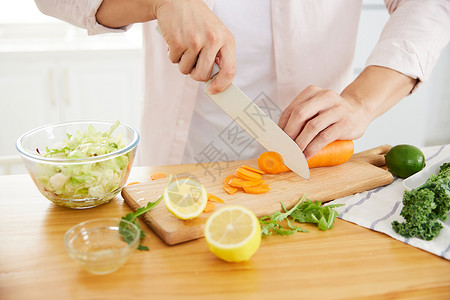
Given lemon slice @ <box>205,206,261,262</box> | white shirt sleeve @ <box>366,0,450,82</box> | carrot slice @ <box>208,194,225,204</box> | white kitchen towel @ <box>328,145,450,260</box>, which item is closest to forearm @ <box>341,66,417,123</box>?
white shirt sleeve @ <box>366,0,450,82</box>

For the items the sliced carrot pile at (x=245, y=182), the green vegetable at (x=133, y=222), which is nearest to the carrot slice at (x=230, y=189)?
the sliced carrot pile at (x=245, y=182)

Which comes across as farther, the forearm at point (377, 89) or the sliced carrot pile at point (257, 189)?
the forearm at point (377, 89)

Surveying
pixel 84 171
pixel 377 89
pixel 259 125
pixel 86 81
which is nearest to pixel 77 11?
pixel 84 171

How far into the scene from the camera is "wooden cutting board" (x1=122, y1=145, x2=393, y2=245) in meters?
1.13

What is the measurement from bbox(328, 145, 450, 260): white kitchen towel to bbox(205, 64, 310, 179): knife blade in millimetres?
183

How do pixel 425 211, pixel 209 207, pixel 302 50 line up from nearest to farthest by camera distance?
1. pixel 425 211
2. pixel 209 207
3. pixel 302 50

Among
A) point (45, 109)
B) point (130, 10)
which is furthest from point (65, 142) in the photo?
point (45, 109)

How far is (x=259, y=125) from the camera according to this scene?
1.37 meters

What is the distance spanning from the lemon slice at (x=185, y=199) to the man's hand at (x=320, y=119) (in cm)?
43

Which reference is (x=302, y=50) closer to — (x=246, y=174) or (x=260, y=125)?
(x=260, y=125)

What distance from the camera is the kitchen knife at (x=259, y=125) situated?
1.32m

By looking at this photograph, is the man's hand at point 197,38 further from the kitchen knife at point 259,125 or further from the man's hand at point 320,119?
the man's hand at point 320,119

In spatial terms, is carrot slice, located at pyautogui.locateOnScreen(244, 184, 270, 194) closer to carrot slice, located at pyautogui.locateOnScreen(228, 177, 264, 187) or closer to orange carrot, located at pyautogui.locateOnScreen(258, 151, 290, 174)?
carrot slice, located at pyautogui.locateOnScreen(228, 177, 264, 187)

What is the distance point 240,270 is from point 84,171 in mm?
493
